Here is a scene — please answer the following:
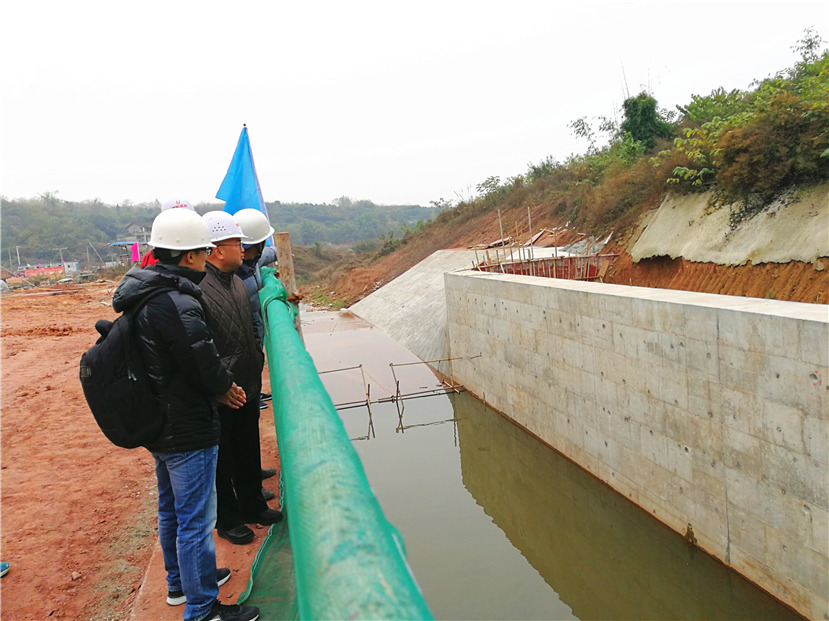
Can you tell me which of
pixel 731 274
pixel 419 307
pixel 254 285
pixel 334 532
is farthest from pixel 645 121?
pixel 334 532

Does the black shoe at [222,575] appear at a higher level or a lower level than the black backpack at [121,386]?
lower

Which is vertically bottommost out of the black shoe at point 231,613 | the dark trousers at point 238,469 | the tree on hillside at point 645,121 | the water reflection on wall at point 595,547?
the water reflection on wall at point 595,547

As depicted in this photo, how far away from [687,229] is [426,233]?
94.4 ft

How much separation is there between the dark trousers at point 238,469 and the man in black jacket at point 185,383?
815 mm

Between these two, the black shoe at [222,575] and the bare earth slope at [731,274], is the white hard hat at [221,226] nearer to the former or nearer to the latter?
the black shoe at [222,575]

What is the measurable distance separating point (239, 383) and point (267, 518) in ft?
3.05

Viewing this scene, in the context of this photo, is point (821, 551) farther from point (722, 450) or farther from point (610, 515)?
point (610, 515)

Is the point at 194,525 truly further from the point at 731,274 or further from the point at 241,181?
the point at 731,274

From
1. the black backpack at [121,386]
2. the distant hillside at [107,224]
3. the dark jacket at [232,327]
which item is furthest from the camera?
the distant hillside at [107,224]

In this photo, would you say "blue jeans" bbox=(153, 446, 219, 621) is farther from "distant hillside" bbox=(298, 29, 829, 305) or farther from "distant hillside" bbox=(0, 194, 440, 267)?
"distant hillside" bbox=(0, 194, 440, 267)

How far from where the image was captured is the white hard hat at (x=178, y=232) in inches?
113

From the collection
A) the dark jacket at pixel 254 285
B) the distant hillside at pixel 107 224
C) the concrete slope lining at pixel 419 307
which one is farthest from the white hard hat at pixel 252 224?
the distant hillside at pixel 107 224

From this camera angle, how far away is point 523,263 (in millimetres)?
12898

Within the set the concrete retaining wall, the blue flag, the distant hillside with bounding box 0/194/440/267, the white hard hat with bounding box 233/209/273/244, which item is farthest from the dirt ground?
the distant hillside with bounding box 0/194/440/267
